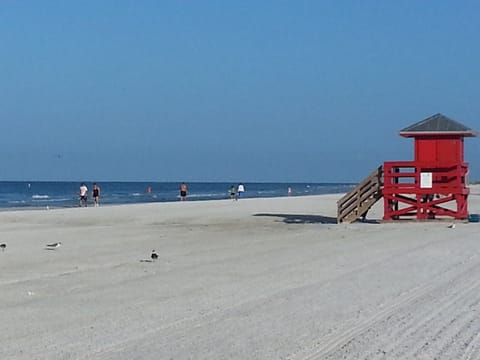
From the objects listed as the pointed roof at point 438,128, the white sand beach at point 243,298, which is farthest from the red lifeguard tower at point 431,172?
the white sand beach at point 243,298

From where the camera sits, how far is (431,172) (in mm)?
27375

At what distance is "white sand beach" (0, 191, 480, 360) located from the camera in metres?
7.80

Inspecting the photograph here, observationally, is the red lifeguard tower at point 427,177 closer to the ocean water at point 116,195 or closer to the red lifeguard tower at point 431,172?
the red lifeguard tower at point 431,172

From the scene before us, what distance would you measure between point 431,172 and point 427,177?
379 millimetres

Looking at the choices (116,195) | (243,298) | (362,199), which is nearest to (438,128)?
(362,199)

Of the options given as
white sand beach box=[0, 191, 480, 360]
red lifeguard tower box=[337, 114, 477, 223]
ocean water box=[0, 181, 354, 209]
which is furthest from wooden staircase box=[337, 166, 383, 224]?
ocean water box=[0, 181, 354, 209]

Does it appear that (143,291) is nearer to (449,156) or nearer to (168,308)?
(168,308)

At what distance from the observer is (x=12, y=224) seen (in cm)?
2973

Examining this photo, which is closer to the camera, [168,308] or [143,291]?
[168,308]

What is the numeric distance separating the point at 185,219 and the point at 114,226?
4926 mm

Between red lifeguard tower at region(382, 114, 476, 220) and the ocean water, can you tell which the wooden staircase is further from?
the ocean water

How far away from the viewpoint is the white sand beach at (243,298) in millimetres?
7801

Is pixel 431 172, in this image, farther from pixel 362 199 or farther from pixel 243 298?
pixel 243 298

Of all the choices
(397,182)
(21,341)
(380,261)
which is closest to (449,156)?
(397,182)
